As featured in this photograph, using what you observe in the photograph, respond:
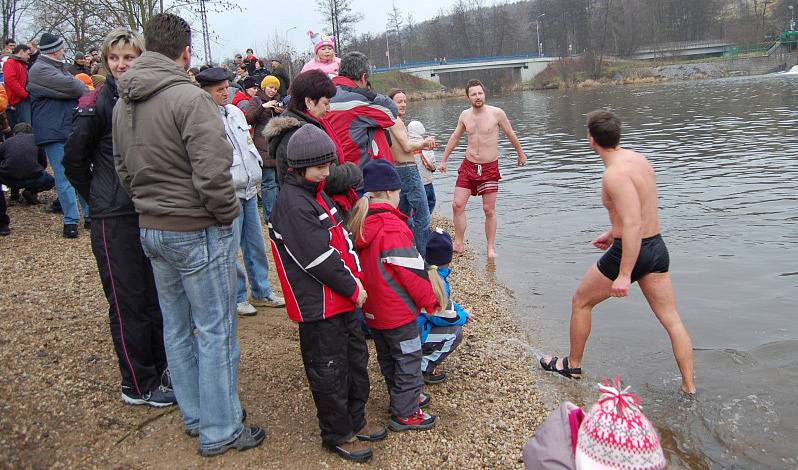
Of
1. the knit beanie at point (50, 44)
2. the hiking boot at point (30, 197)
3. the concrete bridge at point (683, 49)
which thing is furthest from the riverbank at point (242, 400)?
Result: the concrete bridge at point (683, 49)

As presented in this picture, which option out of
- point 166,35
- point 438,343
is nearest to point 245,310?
point 438,343

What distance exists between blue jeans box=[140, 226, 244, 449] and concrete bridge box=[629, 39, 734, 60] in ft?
344

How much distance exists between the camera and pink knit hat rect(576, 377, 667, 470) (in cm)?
229

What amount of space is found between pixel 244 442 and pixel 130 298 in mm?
1175

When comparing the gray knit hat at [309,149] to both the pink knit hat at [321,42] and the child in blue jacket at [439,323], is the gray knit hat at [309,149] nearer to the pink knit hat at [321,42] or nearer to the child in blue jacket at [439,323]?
the child in blue jacket at [439,323]

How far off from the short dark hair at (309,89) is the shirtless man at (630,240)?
1915 millimetres

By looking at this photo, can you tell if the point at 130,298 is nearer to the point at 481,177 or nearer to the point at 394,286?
the point at 394,286

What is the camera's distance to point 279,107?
302 inches

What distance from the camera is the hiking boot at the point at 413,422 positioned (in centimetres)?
407

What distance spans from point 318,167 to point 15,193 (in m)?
8.32

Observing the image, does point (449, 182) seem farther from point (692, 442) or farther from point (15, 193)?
point (692, 442)

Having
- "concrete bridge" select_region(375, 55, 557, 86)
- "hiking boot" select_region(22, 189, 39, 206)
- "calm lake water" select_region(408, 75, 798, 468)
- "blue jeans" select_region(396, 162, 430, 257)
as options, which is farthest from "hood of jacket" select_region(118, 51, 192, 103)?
"concrete bridge" select_region(375, 55, 557, 86)

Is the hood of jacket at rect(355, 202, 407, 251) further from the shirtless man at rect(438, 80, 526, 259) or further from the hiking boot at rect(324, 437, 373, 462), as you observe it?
the shirtless man at rect(438, 80, 526, 259)

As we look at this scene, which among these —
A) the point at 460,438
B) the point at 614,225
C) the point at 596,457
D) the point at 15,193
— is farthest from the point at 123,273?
the point at 15,193
